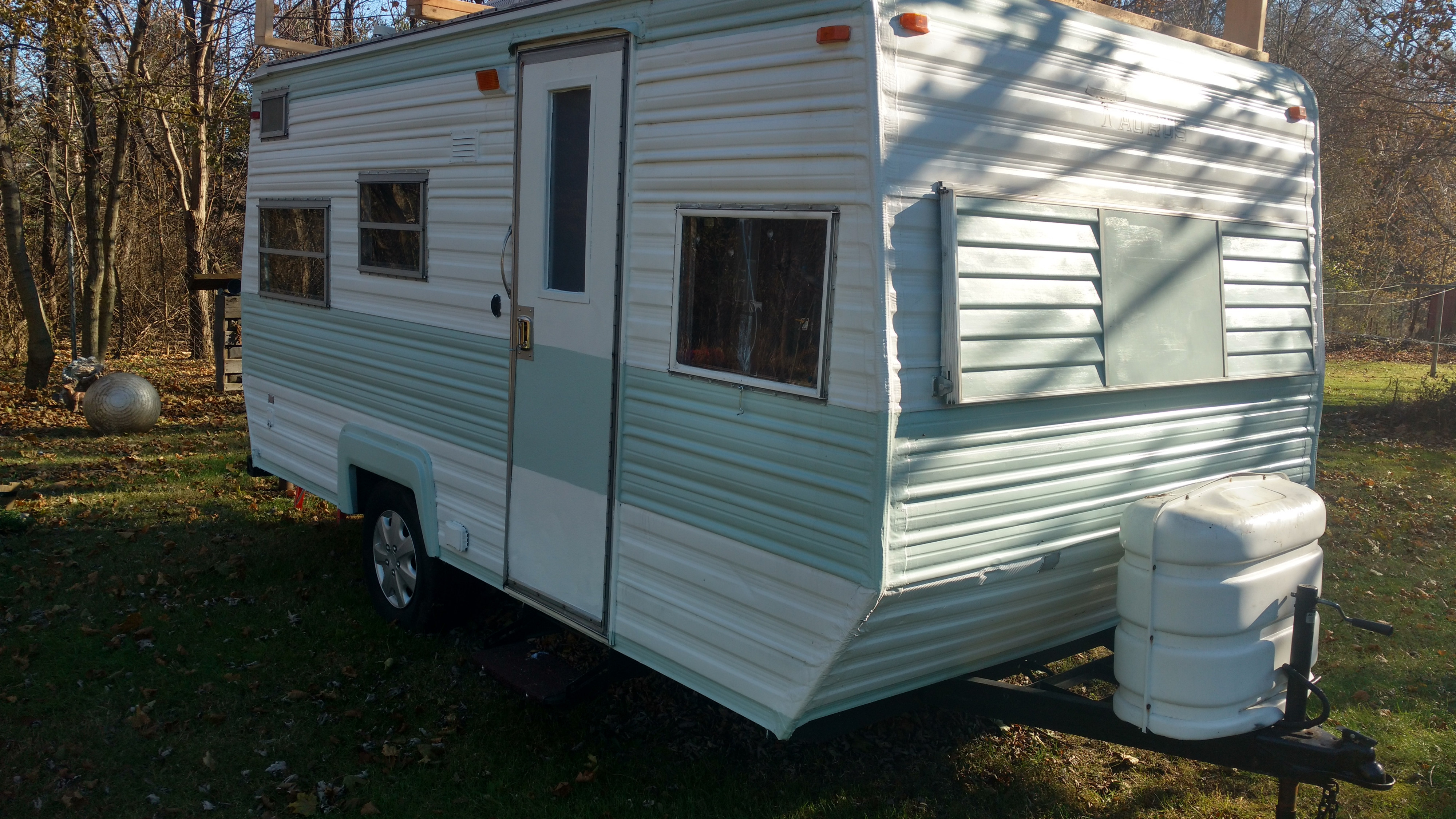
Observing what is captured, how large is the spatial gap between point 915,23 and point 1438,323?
20441 millimetres

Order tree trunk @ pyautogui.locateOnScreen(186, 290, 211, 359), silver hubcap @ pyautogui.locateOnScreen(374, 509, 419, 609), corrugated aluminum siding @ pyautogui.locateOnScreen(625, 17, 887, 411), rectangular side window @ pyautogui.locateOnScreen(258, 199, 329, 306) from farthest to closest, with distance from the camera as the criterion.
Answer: tree trunk @ pyautogui.locateOnScreen(186, 290, 211, 359) → rectangular side window @ pyautogui.locateOnScreen(258, 199, 329, 306) → silver hubcap @ pyautogui.locateOnScreen(374, 509, 419, 609) → corrugated aluminum siding @ pyautogui.locateOnScreen(625, 17, 887, 411)

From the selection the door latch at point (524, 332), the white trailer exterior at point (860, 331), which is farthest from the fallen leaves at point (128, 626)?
the door latch at point (524, 332)

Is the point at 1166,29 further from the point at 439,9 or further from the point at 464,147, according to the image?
the point at 439,9

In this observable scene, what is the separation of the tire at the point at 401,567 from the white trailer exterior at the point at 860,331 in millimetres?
367

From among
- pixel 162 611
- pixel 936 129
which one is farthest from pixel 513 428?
pixel 162 611

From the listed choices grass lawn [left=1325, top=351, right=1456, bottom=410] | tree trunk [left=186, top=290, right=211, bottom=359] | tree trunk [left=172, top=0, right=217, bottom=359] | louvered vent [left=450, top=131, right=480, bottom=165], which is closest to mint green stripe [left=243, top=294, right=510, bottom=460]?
louvered vent [left=450, top=131, right=480, bottom=165]

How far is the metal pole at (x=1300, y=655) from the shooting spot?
10.8 ft

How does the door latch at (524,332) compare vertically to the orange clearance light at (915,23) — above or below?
below

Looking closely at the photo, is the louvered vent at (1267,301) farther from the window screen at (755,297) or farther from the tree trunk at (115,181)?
the tree trunk at (115,181)

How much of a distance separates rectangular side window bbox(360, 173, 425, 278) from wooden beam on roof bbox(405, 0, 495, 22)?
3.40 feet

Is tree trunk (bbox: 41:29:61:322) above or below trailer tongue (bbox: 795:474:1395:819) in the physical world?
above

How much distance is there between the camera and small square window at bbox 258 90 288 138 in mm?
6434

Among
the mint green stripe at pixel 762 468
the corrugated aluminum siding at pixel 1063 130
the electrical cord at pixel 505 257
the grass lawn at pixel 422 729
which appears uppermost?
the corrugated aluminum siding at pixel 1063 130

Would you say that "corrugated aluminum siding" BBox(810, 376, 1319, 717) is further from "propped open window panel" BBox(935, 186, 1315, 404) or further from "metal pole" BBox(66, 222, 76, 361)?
"metal pole" BBox(66, 222, 76, 361)
